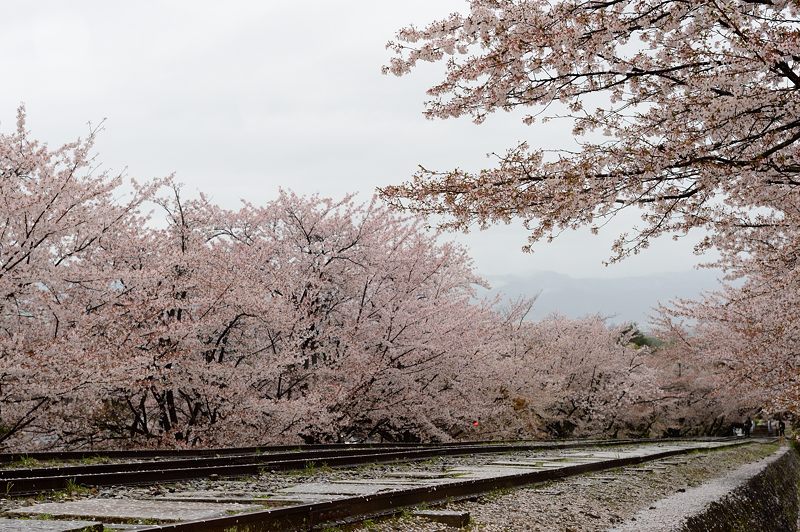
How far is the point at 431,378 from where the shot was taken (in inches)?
887

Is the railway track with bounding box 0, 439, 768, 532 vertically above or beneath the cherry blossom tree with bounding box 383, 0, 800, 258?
beneath

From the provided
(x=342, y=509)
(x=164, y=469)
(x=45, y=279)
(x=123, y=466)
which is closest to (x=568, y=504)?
(x=342, y=509)

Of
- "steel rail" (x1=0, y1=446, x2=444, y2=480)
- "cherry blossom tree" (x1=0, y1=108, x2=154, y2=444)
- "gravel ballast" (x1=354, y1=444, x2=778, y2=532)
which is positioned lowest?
"gravel ballast" (x1=354, y1=444, x2=778, y2=532)

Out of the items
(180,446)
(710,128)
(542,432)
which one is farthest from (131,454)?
(542,432)

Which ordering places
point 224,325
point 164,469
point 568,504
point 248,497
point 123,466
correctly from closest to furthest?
point 248,497 → point 568,504 → point 164,469 → point 123,466 → point 224,325

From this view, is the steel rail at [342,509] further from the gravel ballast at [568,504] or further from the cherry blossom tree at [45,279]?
the cherry blossom tree at [45,279]

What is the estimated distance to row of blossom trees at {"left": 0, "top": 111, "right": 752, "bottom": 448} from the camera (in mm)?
12875

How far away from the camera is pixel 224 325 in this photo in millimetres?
18031

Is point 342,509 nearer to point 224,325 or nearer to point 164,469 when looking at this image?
point 164,469

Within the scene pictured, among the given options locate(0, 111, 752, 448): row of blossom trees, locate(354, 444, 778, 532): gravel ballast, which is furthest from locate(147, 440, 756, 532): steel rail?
locate(0, 111, 752, 448): row of blossom trees

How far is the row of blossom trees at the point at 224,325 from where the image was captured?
12875mm

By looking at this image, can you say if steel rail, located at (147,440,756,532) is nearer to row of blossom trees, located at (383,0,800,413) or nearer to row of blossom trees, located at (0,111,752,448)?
row of blossom trees, located at (383,0,800,413)

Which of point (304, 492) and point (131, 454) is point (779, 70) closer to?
point (304, 492)

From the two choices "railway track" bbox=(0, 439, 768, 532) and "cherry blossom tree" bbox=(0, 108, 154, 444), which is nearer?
"railway track" bbox=(0, 439, 768, 532)
